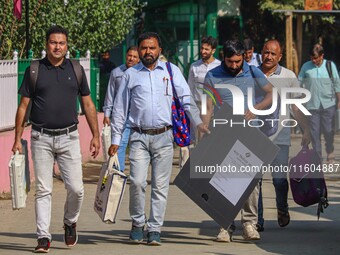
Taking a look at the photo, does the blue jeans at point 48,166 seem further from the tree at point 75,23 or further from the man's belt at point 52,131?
the tree at point 75,23

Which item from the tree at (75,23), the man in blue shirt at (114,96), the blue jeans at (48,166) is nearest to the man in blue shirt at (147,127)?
the man in blue shirt at (114,96)

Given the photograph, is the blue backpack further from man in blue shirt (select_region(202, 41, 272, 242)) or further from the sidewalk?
the sidewalk

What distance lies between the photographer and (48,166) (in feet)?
36.6

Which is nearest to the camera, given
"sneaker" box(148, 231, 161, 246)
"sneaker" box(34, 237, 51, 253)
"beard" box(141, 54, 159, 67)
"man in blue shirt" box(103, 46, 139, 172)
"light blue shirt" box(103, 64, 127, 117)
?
"sneaker" box(34, 237, 51, 253)

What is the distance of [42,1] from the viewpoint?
2056cm

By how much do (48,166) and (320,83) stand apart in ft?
25.9

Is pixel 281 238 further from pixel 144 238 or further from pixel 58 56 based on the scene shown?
pixel 58 56

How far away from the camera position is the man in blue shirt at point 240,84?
11.7 m

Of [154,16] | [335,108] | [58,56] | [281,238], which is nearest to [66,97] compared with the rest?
[58,56]

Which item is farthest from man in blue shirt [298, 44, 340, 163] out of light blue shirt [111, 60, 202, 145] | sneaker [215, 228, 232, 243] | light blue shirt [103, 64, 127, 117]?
light blue shirt [111, 60, 202, 145]

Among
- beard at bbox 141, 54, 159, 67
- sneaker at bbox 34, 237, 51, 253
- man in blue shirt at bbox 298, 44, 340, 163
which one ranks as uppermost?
beard at bbox 141, 54, 159, 67

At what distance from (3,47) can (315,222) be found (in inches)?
338

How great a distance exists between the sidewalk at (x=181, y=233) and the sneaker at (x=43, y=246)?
14 cm

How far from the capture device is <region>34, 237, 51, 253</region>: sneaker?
430 inches
